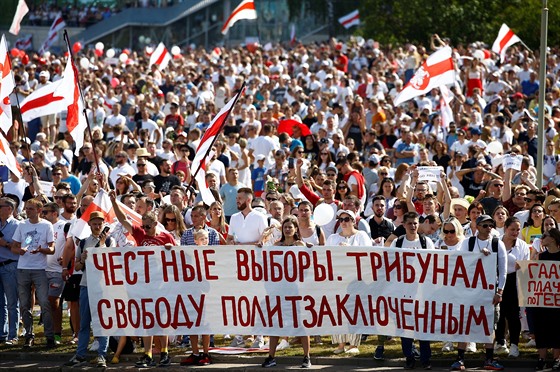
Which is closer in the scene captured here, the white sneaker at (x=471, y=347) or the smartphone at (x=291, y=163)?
the white sneaker at (x=471, y=347)

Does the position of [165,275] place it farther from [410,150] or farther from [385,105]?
[385,105]

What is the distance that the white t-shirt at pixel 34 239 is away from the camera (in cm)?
1566

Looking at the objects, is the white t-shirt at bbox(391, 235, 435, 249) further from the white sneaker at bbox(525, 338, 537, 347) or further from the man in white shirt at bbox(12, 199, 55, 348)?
the man in white shirt at bbox(12, 199, 55, 348)

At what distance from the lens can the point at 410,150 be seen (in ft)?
73.1

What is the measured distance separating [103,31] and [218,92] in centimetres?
3465

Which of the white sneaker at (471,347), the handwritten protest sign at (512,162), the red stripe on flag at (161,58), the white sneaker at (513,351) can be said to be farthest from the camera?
the red stripe on flag at (161,58)

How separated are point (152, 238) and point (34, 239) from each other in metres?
1.81

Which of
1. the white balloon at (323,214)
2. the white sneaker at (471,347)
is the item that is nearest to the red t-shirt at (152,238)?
the white balloon at (323,214)

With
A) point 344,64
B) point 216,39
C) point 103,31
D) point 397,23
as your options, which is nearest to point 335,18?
point 216,39

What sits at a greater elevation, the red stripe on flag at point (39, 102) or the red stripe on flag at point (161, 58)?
the red stripe on flag at point (161, 58)

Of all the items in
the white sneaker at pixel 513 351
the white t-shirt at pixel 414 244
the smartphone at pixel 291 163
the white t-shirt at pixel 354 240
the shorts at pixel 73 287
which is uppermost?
the smartphone at pixel 291 163

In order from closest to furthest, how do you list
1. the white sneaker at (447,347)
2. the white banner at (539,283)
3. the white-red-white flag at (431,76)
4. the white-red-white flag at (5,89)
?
the white banner at (539,283), the white sneaker at (447,347), the white-red-white flag at (5,89), the white-red-white flag at (431,76)

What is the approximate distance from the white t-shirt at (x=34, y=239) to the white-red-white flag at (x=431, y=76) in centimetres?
834

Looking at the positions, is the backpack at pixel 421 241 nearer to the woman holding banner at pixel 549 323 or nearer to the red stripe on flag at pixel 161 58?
the woman holding banner at pixel 549 323
